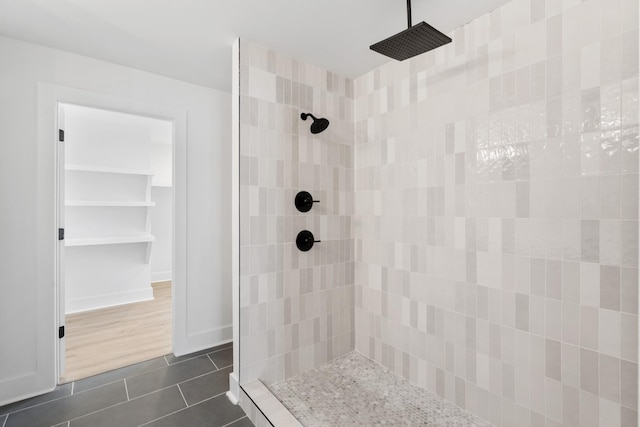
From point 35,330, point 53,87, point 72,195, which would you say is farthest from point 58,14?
point 72,195

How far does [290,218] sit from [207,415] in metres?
1.33

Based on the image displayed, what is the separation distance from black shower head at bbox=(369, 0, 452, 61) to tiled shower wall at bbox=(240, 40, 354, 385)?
3.00 feet

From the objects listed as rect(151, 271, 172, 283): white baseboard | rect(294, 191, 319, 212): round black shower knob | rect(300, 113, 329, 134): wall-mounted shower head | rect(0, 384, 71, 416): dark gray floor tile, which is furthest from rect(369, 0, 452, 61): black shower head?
rect(151, 271, 172, 283): white baseboard

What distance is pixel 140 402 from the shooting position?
2006mm

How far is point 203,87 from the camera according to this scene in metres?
2.78

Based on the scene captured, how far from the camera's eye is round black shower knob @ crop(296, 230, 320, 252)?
223 cm

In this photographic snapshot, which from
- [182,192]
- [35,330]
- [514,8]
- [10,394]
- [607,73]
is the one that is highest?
[514,8]

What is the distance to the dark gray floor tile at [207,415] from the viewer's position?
1.82 metres

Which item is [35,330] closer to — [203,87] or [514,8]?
[203,87]

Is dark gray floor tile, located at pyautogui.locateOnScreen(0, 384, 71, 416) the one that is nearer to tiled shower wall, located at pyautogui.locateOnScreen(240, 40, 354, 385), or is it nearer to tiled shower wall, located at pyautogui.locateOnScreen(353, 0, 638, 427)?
tiled shower wall, located at pyautogui.locateOnScreen(240, 40, 354, 385)

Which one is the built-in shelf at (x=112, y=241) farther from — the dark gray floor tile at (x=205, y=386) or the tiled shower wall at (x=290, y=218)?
the tiled shower wall at (x=290, y=218)

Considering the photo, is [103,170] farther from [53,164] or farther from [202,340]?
[202,340]

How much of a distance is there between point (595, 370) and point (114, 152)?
4985 mm

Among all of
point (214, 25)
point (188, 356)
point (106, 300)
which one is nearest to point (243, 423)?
point (188, 356)
